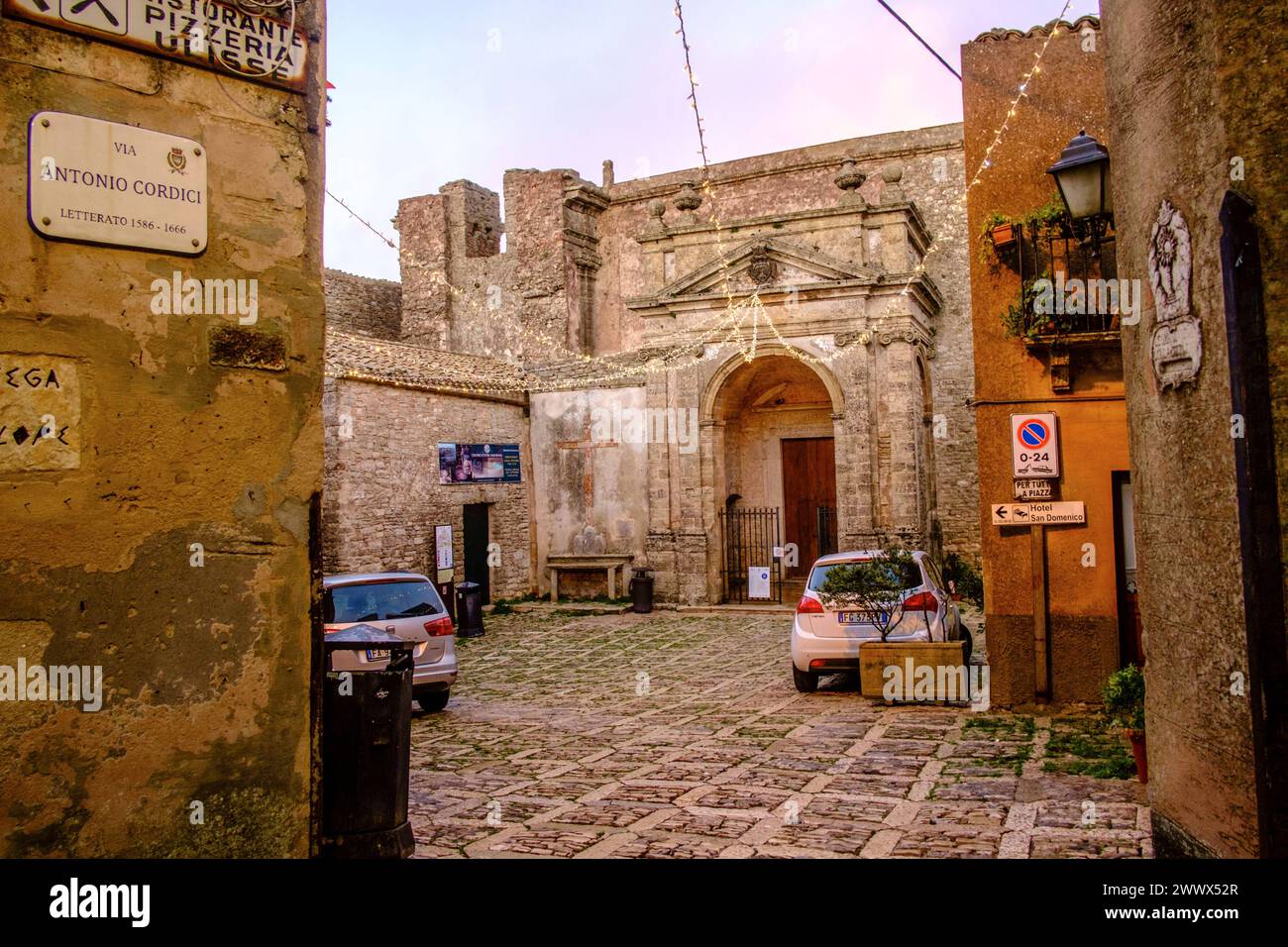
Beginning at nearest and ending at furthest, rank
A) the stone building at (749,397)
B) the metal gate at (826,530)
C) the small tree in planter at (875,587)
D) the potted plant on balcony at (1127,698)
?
the potted plant on balcony at (1127,698), the small tree in planter at (875,587), the stone building at (749,397), the metal gate at (826,530)

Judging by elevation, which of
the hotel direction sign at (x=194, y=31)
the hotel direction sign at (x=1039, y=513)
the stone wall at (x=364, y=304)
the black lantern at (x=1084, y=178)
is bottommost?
the hotel direction sign at (x=1039, y=513)

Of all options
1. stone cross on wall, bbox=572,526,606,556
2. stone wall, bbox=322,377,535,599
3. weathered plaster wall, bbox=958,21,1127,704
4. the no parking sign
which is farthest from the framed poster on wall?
the no parking sign

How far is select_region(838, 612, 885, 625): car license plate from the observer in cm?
1049

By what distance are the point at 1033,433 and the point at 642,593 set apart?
11.7 m

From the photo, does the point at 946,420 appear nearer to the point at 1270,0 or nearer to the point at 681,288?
the point at 681,288

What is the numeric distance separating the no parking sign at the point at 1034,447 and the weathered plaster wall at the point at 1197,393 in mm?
4212

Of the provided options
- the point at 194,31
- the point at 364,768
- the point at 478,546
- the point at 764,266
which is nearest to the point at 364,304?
the point at 478,546

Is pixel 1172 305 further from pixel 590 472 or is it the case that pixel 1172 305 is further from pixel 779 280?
pixel 590 472

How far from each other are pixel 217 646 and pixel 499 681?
29.9 ft

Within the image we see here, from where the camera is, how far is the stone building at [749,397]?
19375 millimetres

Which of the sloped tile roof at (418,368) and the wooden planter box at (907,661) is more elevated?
the sloped tile roof at (418,368)

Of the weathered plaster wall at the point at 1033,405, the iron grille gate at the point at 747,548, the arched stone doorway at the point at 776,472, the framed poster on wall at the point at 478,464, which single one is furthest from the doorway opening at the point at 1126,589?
the framed poster on wall at the point at 478,464

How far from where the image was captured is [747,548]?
71.3 feet

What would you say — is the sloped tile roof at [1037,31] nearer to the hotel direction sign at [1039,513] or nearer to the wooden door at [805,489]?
the hotel direction sign at [1039,513]
